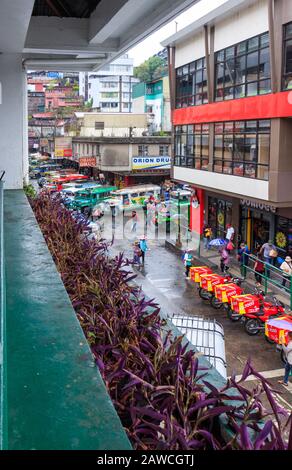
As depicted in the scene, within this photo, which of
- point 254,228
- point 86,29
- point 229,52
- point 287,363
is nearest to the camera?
→ point 86,29

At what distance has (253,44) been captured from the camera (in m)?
16.3

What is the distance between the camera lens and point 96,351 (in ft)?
8.79

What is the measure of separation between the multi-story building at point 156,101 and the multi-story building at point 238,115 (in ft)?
101

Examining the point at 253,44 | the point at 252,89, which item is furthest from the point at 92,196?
the point at 253,44

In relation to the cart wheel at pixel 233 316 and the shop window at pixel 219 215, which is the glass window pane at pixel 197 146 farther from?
the cart wheel at pixel 233 316

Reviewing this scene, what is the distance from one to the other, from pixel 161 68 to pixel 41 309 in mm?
96401

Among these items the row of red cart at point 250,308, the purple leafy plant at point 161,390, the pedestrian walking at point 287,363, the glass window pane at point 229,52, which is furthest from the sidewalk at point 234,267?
the purple leafy plant at point 161,390

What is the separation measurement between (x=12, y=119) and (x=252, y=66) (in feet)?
31.8

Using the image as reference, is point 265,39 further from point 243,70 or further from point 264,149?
point 264,149

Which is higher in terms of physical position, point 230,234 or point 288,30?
point 288,30

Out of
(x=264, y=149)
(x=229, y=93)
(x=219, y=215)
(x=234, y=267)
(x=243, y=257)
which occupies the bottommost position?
(x=234, y=267)

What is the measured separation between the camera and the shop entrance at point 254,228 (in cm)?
1775

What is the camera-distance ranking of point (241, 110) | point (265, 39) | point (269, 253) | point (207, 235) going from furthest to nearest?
1. point (207, 235)
2. point (241, 110)
3. point (269, 253)
4. point (265, 39)

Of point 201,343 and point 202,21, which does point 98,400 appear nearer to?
point 201,343
